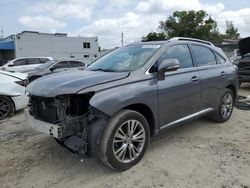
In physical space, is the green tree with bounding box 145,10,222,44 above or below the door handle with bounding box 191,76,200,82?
above

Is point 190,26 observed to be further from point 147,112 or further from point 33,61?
point 147,112

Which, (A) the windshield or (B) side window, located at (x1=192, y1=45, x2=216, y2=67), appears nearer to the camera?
(A) the windshield

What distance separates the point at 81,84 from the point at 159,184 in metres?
1.54

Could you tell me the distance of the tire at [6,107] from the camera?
6.47 metres

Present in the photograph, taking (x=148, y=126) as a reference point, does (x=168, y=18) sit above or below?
above

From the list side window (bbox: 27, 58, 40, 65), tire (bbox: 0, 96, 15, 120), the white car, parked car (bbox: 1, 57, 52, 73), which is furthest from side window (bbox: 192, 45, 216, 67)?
side window (bbox: 27, 58, 40, 65)

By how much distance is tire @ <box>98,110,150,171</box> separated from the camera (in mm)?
3354

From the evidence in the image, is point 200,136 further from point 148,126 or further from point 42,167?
point 42,167

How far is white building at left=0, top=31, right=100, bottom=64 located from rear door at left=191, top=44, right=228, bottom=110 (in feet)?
79.4

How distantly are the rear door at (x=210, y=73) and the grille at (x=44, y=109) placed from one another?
8.47 ft

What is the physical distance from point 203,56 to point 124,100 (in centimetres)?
230

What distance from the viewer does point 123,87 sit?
3.57 metres

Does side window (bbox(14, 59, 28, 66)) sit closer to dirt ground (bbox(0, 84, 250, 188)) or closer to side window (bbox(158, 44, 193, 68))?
dirt ground (bbox(0, 84, 250, 188))

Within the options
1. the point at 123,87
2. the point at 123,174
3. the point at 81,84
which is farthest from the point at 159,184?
the point at 81,84
